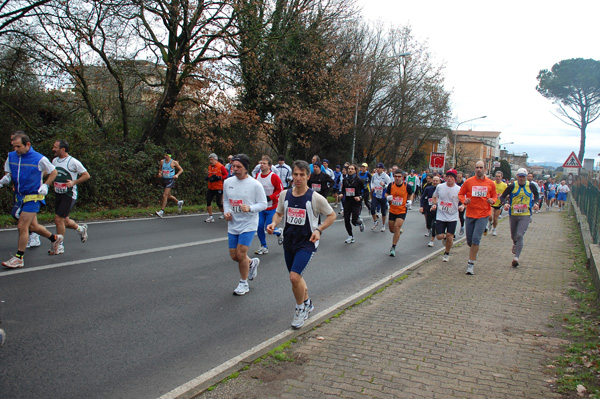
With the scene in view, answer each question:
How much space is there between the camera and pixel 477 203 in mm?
8867

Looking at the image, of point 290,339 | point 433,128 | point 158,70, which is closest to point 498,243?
point 290,339

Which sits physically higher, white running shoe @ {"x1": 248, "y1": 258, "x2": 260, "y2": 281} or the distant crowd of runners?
the distant crowd of runners

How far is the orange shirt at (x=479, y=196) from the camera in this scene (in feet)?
28.9

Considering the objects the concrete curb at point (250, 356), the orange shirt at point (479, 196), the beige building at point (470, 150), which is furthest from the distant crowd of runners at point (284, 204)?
the beige building at point (470, 150)

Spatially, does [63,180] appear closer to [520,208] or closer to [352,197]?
[352,197]

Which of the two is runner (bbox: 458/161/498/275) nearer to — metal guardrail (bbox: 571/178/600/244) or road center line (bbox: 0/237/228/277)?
metal guardrail (bbox: 571/178/600/244)

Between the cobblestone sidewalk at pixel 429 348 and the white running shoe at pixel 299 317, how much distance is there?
0.68ft

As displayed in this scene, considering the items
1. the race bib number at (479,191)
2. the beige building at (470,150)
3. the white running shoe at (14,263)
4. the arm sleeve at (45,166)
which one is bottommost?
the white running shoe at (14,263)

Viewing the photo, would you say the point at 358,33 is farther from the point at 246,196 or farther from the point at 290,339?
the point at 290,339

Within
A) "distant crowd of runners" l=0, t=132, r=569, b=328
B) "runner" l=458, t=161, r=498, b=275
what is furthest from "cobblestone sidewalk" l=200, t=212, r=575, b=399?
"runner" l=458, t=161, r=498, b=275

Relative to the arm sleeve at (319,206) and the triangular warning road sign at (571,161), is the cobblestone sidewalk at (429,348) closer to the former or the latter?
the arm sleeve at (319,206)

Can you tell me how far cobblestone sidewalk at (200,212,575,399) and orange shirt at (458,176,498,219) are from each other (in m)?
1.51

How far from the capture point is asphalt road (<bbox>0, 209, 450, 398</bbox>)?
3840 mm

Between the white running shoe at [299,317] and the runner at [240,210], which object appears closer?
the white running shoe at [299,317]
